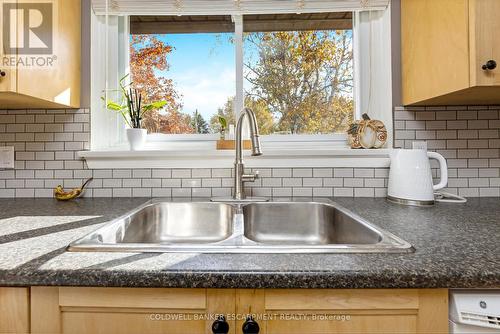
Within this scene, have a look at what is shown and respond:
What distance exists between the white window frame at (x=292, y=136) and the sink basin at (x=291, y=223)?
24 cm

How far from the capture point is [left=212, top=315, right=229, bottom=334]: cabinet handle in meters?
0.57

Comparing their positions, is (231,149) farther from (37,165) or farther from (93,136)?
(37,165)

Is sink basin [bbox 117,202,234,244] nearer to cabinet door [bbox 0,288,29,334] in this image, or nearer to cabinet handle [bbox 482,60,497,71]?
cabinet door [bbox 0,288,29,334]

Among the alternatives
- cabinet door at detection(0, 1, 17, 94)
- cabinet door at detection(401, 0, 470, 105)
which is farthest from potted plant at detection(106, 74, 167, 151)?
cabinet door at detection(401, 0, 470, 105)

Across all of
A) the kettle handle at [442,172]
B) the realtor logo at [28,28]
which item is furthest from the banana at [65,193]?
the kettle handle at [442,172]

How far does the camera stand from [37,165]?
1345 millimetres

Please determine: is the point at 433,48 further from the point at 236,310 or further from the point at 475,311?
the point at 236,310

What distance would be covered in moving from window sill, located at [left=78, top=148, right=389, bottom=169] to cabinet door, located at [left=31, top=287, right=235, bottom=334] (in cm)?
80

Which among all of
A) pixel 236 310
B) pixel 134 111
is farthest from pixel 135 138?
pixel 236 310

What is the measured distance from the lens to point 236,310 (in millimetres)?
579

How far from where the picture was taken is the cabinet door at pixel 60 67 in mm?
1032

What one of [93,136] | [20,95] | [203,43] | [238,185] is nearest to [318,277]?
[238,185]

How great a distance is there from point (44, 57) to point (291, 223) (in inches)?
45.7

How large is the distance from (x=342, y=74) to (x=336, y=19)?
287 mm
